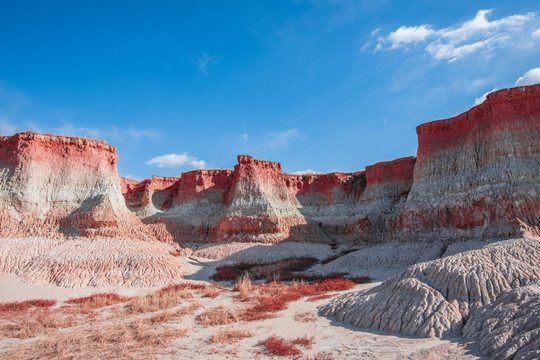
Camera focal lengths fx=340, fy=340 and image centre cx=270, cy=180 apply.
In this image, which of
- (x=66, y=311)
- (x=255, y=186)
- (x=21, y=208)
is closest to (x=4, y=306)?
(x=66, y=311)

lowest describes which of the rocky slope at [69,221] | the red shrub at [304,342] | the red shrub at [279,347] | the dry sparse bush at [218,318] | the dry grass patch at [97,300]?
the red shrub at [304,342]

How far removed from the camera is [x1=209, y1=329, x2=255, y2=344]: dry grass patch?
Result: 911 cm

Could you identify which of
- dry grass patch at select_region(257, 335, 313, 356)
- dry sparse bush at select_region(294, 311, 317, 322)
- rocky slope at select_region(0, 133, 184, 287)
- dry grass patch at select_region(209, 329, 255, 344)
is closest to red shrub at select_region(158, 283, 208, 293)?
rocky slope at select_region(0, 133, 184, 287)

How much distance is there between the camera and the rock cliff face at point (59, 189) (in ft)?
72.3

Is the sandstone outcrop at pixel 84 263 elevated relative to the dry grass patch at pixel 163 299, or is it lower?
elevated

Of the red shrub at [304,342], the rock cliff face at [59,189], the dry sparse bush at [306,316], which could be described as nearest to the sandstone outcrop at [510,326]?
the red shrub at [304,342]

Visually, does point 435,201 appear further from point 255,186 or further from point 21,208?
point 21,208

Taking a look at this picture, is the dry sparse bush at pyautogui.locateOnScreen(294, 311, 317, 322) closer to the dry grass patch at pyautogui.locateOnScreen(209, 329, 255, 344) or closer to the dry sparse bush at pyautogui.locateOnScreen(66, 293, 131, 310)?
the dry grass patch at pyautogui.locateOnScreen(209, 329, 255, 344)

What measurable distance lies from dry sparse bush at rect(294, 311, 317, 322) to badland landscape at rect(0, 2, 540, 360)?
2.7 inches

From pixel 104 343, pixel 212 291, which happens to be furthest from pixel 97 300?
pixel 104 343

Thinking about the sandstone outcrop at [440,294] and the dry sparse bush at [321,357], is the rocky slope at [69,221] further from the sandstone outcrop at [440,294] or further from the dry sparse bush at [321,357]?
the dry sparse bush at [321,357]

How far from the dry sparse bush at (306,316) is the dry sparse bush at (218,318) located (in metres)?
1.99

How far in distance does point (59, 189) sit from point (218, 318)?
18.9 m

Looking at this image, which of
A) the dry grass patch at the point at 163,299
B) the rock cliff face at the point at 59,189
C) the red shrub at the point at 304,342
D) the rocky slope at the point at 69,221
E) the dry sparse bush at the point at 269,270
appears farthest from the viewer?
the rock cliff face at the point at 59,189
